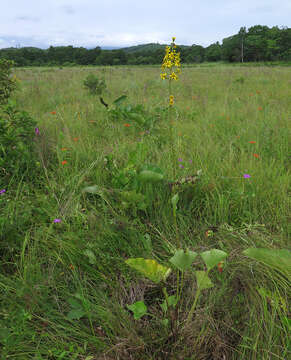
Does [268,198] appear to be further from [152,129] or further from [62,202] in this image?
[152,129]

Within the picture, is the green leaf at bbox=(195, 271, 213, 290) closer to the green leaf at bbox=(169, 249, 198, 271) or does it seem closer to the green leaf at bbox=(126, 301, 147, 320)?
the green leaf at bbox=(169, 249, 198, 271)

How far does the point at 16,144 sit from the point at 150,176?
56.8 inches

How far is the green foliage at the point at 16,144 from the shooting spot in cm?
214

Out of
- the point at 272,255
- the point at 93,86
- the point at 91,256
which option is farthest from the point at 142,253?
the point at 93,86

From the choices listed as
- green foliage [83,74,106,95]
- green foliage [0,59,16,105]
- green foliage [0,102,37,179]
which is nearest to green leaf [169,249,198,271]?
green foliage [0,102,37,179]

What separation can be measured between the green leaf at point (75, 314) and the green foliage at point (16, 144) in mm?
1427

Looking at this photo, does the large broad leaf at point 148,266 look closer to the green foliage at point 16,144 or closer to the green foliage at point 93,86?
the green foliage at point 16,144

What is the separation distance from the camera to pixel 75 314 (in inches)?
43.8

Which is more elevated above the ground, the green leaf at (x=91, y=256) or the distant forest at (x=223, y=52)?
the distant forest at (x=223, y=52)

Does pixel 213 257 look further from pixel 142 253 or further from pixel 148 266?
pixel 142 253

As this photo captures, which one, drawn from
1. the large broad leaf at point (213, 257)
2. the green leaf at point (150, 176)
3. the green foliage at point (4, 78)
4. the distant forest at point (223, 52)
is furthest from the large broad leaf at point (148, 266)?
the distant forest at point (223, 52)

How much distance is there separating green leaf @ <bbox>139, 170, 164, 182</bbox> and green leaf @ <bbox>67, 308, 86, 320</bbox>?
0.82 metres

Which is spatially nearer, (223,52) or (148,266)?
(148,266)

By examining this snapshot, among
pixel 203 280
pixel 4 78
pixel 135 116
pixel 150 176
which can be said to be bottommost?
pixel 203 280
